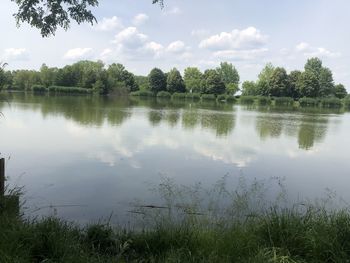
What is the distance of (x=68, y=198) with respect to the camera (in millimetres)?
8758

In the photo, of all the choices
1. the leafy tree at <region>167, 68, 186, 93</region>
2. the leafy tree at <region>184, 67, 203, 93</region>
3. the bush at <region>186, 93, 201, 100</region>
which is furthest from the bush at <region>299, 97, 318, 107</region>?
the leafy tree at <region>167, 68, 186, 93</region>

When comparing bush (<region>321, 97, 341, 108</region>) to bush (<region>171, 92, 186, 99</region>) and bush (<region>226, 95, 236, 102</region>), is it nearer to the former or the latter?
bush (<region>226, 95, 236, 102</region>)

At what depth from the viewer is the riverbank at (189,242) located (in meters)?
4.40

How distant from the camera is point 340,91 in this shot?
305ft

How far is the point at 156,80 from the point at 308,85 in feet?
116

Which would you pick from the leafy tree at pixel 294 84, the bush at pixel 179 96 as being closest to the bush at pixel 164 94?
the bush at pixel 179 96

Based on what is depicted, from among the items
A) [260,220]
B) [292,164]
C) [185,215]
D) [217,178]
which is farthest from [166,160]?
[260,220]

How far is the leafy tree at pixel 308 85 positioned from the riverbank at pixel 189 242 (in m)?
80.3

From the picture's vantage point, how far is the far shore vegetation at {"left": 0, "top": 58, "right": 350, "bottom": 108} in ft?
268

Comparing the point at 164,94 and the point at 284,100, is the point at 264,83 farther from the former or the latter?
the point at 164,94

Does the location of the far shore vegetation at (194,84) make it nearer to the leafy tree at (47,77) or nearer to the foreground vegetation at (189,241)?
the leafy tree at (47,77)

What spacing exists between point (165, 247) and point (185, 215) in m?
2.11

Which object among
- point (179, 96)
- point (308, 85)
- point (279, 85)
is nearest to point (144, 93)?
point (179, 96)

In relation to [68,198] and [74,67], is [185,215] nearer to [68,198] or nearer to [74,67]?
[68,198]
